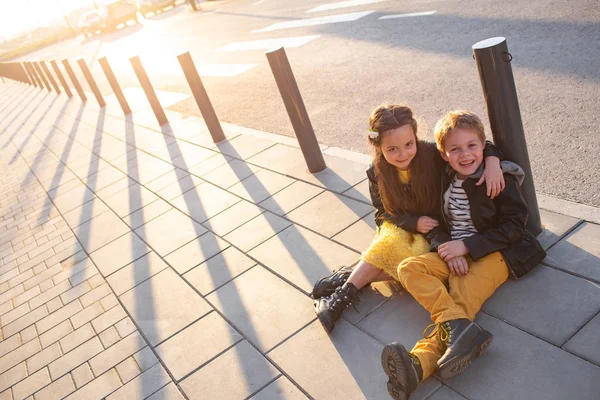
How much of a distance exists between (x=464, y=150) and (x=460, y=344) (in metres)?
0.95

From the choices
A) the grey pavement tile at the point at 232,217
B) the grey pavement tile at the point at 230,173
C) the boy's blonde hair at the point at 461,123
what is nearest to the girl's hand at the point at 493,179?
the boy's blonde hair at the point at 461,123

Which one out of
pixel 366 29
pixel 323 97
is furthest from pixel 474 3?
pixel 323 97

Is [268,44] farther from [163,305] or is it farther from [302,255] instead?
[163,305]

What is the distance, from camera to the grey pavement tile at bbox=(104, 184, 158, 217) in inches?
224

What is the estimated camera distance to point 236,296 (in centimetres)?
360

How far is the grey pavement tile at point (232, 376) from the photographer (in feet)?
9.29

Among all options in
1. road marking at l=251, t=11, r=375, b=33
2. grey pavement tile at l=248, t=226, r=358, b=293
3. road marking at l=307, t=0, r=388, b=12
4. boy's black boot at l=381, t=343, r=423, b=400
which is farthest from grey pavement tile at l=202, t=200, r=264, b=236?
road marking at l=307, t=0, r=388, b=12

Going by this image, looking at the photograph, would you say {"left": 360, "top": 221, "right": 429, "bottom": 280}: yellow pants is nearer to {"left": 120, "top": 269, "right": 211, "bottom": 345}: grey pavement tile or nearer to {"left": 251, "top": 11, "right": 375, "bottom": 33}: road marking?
{"left": 120, "top": 269, "right": 211, "bottom": 345}: grey pavement tile

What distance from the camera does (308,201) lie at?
15.0 ft

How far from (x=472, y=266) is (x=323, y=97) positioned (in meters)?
4.83

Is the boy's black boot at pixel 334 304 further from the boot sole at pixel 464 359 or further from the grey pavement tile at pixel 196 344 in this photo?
the boot sole at pixel 464 359

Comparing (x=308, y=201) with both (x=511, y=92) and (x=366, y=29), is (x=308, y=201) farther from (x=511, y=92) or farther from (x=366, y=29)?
(x=366, y=29)

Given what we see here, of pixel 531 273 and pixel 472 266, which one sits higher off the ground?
pixel 472 266

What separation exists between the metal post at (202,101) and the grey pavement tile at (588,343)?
501 cm
